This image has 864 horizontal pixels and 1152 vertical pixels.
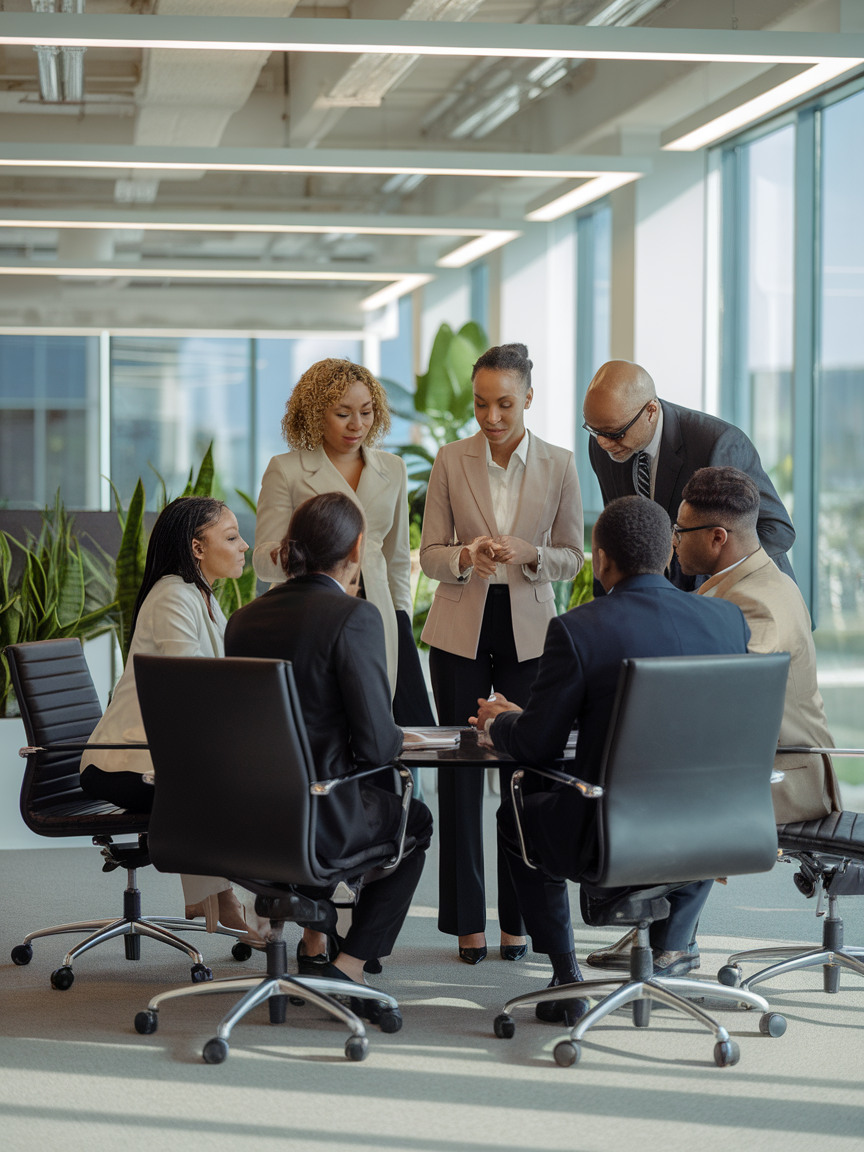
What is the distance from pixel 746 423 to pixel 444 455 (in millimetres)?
3752

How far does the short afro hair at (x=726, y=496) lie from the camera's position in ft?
9.88

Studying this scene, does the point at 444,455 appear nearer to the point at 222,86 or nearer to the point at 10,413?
the point at 222,86

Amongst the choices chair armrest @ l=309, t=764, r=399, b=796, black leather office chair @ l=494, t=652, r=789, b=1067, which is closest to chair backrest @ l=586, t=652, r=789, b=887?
black leather office chair @ l=494, t=652, r=789, b=1067

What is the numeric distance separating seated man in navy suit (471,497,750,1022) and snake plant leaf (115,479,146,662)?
88.9 inches

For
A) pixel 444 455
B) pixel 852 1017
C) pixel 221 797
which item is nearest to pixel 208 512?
pixel 444 455

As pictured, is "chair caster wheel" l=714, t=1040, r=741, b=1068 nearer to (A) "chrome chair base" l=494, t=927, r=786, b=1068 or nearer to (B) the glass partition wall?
(A) "chrome chair base" l=494, t=927, r=786, b=1068

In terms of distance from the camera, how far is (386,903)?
305 centimetres

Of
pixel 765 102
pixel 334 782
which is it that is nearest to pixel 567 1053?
pixel 334 782

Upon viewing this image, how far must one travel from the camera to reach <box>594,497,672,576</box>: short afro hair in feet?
8.79

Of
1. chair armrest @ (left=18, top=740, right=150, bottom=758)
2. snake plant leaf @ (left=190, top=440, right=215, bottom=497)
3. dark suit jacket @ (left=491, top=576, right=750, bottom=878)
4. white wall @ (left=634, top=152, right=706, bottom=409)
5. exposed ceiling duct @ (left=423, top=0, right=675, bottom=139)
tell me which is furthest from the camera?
exposed ceiling duct @ (left=423, top=0, right=675, bottom=139)

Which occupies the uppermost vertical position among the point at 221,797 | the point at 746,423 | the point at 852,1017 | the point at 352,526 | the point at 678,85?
the point at 678,85

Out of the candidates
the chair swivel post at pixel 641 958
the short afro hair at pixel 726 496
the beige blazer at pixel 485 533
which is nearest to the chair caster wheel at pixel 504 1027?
the chair swivel post at pixel 641 958

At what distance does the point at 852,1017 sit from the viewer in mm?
3098

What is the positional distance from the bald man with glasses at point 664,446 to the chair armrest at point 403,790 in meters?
0.90
